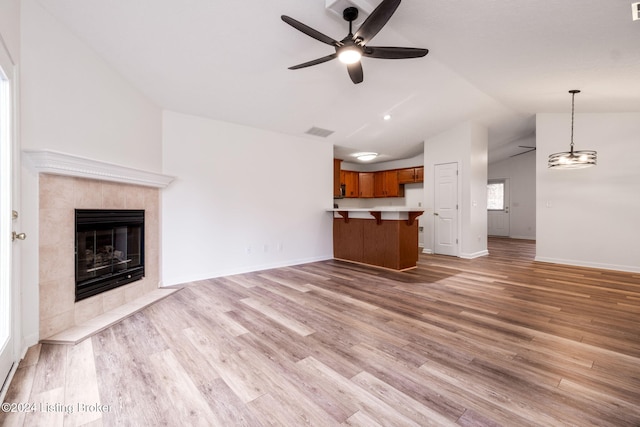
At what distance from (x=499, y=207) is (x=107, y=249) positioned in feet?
37.7

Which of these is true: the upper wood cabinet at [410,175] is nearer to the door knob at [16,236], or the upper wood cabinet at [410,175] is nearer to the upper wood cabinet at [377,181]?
the upper wood cabinet at [377,181]

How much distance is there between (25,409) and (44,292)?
1.09 m

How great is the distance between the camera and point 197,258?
13.8 ft

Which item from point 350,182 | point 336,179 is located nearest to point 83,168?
point 336,179

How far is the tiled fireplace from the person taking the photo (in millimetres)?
2285

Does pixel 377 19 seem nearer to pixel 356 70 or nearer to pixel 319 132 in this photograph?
pixel 356 70

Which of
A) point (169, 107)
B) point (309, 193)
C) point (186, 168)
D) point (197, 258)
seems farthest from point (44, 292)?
point (309, 193)

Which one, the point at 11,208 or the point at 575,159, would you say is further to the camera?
the point at 575,159

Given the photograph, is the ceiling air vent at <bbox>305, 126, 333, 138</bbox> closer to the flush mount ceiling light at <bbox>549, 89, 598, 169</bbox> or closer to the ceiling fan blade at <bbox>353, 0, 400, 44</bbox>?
the ceiling fan blade at <bbox>353, 0, 400, 44</bbox>

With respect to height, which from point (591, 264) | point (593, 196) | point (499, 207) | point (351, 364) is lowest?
point (351, 364)

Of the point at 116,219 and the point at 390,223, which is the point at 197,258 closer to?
the point at 116,219

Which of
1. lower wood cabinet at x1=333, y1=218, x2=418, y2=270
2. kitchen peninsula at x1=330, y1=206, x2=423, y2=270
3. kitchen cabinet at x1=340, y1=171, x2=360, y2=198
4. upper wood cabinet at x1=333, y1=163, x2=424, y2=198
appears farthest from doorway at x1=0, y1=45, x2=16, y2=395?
kitchen cabinet at x1=340, y1=171, x2=360, y2=198

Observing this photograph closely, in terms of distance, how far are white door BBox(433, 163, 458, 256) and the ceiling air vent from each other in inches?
112

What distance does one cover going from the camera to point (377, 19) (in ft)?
6.93
